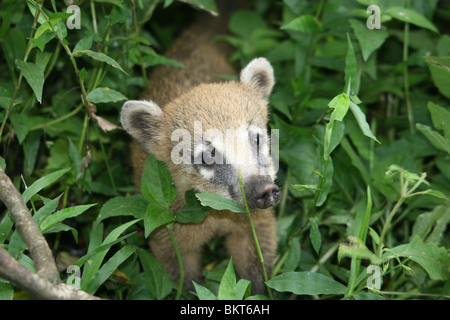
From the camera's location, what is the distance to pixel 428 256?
3.04 metres

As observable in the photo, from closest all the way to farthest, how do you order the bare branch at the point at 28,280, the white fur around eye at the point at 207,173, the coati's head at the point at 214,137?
the bare branch at the point at 28,280 → the coati's head at the point at 214,137 → the white fur around eye at the point at 207,173

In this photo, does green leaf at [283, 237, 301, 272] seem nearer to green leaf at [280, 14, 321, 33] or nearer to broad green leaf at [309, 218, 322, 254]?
broad green leaf at [309, 218, 322, 254]

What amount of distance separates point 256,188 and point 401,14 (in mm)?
1876

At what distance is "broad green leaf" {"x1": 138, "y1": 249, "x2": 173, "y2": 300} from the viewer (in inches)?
145

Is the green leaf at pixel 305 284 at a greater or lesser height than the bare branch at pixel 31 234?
lesser

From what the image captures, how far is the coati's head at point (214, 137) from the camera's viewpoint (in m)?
3.32

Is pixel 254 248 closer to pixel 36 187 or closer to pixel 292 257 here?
pixel 292 257

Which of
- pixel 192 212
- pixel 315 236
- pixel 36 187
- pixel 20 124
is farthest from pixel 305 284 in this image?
pixel 20 124

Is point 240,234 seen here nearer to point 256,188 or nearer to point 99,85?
point 256,188

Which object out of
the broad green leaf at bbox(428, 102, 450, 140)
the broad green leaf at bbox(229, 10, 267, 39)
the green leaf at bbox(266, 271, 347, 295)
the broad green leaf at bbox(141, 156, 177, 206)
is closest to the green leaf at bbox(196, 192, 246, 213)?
the broad green leaf at bbox(141, 156, 177, 206)

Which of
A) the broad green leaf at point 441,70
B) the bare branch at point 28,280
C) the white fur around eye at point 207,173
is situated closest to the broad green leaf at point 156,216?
the white fur around eye at point 207,173

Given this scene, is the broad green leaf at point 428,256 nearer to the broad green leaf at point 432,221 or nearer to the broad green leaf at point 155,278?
the broad green leaf at point 432,221

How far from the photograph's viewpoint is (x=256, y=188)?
3156mm
